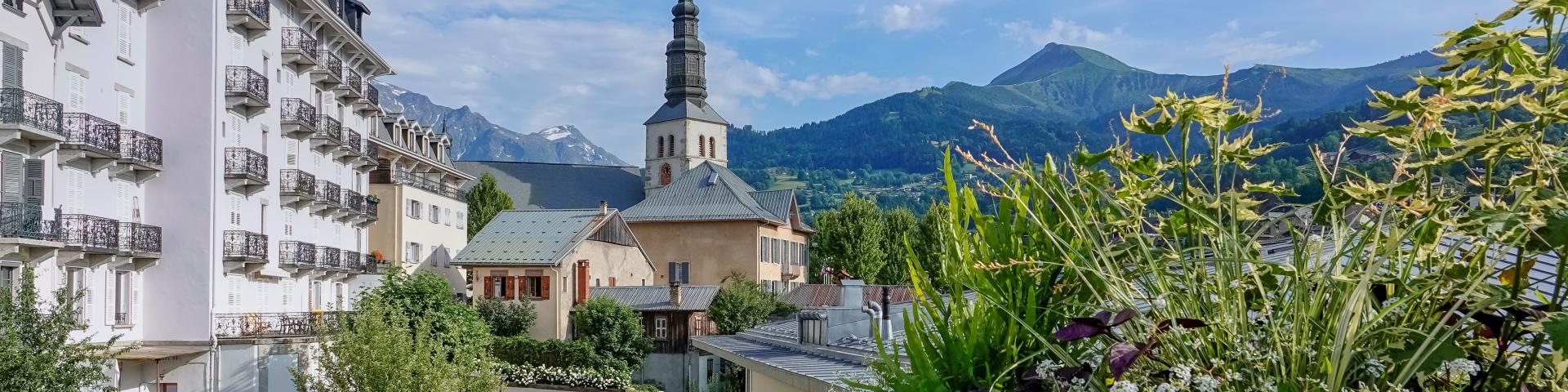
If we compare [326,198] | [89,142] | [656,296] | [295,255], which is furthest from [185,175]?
[656,296]

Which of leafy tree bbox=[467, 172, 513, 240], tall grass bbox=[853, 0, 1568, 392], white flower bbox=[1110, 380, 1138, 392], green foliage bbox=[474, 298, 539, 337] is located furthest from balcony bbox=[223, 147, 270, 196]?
leafy tree bbox=[467, 172, 513, 240]

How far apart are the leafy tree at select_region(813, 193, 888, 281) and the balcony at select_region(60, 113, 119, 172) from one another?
56.7 m

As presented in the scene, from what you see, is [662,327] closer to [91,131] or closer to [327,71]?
[327,71]

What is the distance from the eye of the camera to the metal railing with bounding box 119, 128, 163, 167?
30766 mm

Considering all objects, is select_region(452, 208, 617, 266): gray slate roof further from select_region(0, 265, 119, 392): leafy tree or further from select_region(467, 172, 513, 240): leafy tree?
select_region(0, 265, 119, 392): leafy tree

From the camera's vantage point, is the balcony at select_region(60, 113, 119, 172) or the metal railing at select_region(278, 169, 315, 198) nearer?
the balcony at select_region(60, 113, 119, 172)

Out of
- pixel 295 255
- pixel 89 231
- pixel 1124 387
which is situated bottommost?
pixel 1124 387

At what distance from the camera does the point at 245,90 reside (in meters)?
35.5

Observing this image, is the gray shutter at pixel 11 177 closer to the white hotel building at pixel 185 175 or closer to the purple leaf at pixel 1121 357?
the white hotel building at pixel 185 175

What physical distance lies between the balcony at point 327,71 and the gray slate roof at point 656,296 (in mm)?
17205

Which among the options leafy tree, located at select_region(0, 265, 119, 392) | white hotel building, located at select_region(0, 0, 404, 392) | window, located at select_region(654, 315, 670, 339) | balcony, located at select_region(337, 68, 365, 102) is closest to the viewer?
leafy tree, located at select_region(0, 265, 119, 392)

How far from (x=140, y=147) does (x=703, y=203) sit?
48525 millimetres

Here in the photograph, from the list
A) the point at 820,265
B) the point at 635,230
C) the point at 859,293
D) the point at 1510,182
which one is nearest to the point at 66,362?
the point at 859,293

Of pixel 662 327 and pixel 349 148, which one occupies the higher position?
pixel 349 148
